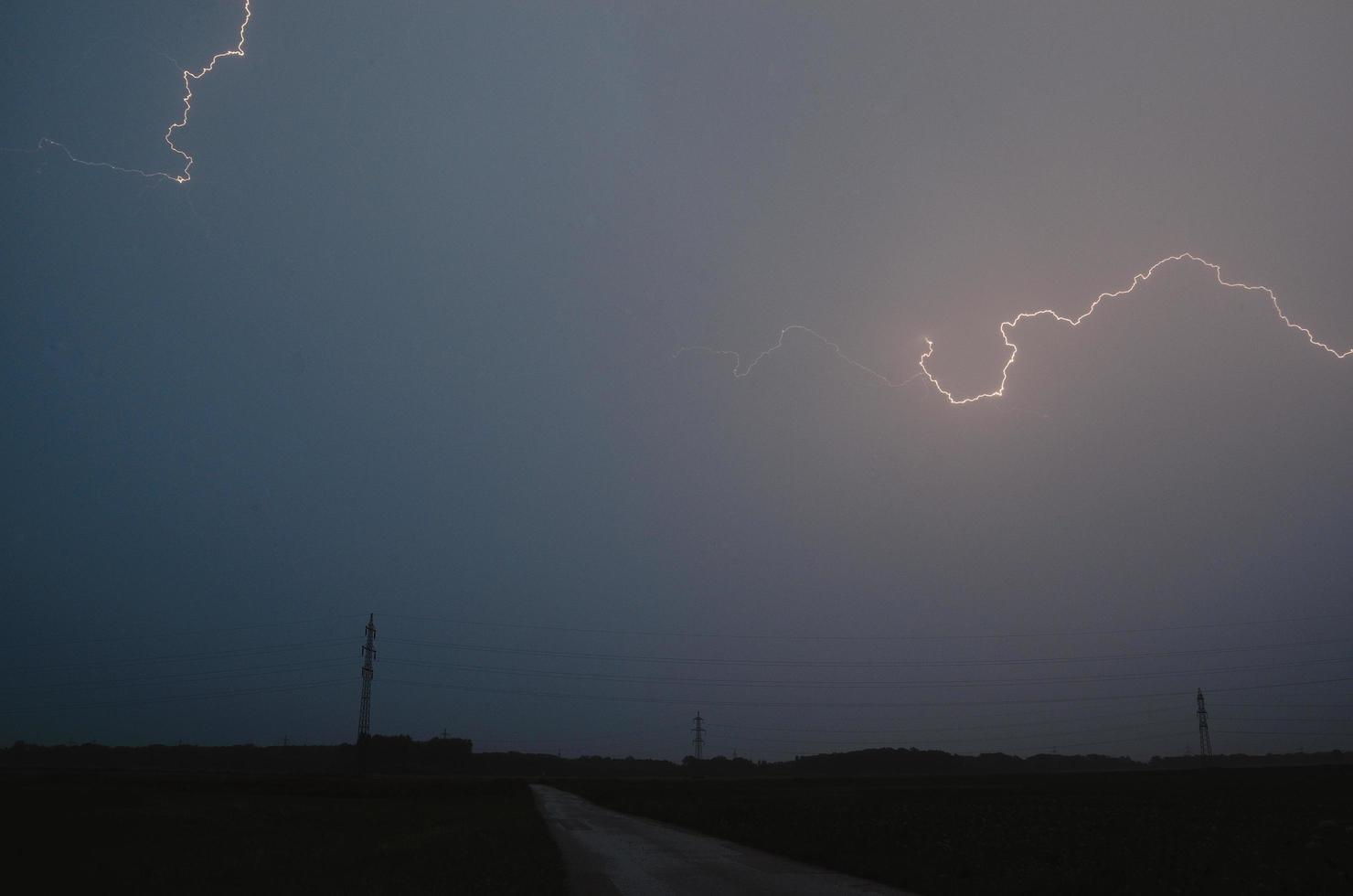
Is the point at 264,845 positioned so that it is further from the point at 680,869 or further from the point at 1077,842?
the point at 1077,842

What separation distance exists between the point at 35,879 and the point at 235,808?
1039 inches

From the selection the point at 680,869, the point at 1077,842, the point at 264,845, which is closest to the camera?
the point at 680,869

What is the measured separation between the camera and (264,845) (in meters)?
23.9

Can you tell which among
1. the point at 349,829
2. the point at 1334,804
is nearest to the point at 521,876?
the point at 349,829

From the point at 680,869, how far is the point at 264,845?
13.7 m

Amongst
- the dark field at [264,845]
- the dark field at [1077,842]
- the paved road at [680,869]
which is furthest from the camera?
the dark field at [264,845]

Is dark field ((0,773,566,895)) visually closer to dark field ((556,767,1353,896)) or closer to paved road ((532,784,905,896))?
paved road ((532,784,905,896))

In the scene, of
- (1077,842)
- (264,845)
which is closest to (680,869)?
(1077,842)

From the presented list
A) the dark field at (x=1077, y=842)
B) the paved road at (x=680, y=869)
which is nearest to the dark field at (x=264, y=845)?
the paved road at (x=680, y=869)

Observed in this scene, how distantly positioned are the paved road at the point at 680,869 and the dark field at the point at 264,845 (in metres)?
0.86

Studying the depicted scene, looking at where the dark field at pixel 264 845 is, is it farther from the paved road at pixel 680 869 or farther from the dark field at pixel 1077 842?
the dark field at pixel 1077 842

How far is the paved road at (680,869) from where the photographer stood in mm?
14125

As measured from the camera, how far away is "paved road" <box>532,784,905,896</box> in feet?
46.3

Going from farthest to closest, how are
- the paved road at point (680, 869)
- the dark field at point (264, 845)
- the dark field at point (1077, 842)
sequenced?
the dark field at point (264, 845) → the paved road at point (680, 869) → the dark field at point (1077, 842)
